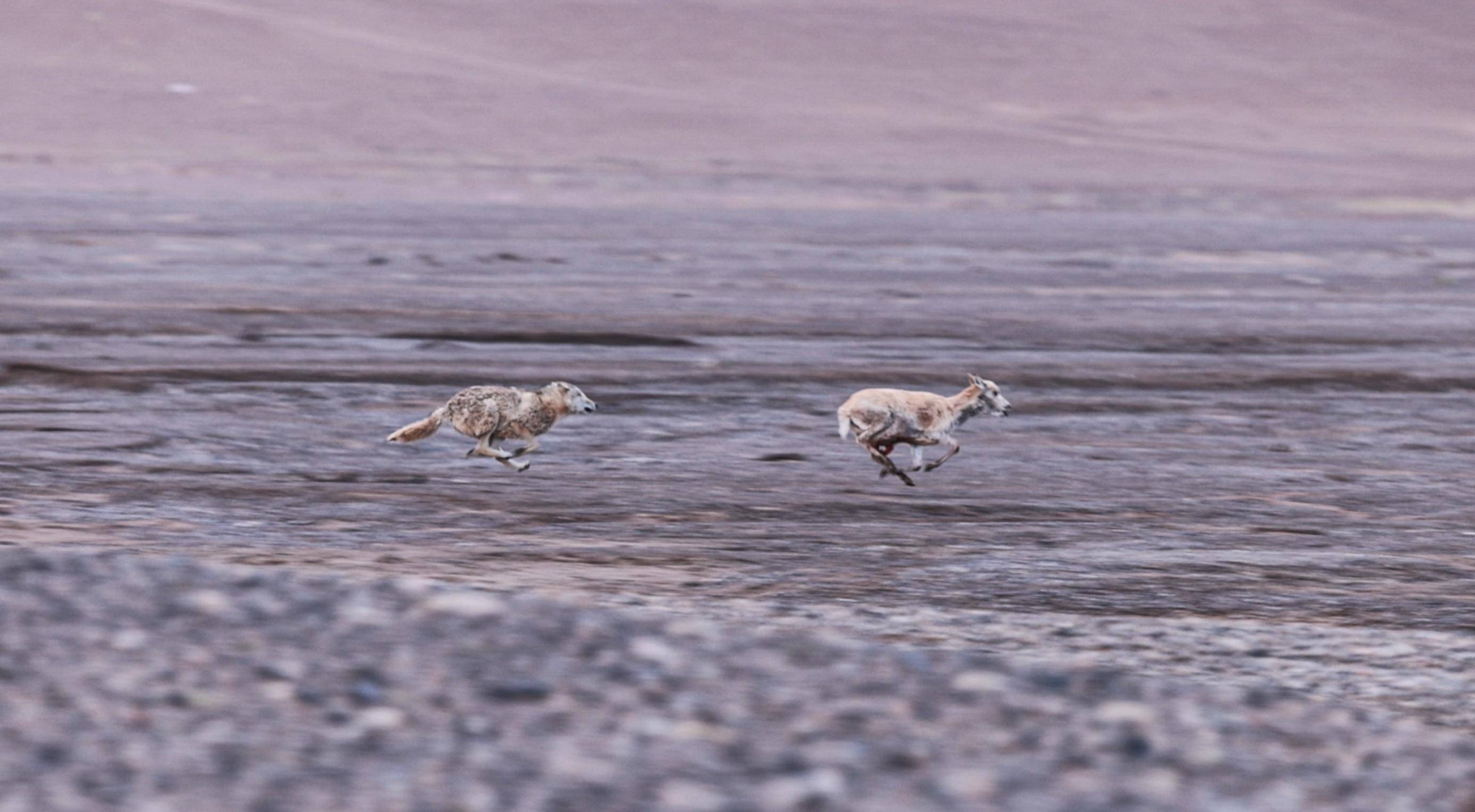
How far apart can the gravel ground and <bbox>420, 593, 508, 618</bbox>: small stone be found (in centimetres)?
1

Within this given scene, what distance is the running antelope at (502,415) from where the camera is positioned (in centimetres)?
873

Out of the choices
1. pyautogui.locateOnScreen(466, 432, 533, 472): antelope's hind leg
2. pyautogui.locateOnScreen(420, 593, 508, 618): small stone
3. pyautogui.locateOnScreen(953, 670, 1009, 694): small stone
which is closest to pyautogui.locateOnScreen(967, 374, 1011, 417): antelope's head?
pyautogui.locateOnScreen(466, 432, 533, 472): antelope's hind leg

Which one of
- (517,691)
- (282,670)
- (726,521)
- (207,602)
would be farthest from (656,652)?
(726,521)

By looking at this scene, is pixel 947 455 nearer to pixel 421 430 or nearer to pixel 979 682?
pixel 421 430

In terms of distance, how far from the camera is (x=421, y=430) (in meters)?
8.93

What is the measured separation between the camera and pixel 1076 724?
199 inches

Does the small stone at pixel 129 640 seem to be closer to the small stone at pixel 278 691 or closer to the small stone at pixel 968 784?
the small stone at pixel 278 691

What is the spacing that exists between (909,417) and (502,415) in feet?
5.38

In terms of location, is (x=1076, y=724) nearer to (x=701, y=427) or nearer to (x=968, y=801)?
(x=968, y=801)

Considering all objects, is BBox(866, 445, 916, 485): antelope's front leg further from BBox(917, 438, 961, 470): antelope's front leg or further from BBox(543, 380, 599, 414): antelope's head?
BBox(543, 380, 599, 414): antelope's head

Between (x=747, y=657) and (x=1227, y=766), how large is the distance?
1.26 meters

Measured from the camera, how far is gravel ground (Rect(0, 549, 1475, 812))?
455 cm

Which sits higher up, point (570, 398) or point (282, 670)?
point (570, 398)

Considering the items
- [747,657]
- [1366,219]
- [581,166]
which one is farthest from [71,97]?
[747,657]
